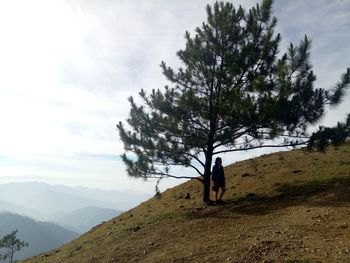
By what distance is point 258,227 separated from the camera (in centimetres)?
1491

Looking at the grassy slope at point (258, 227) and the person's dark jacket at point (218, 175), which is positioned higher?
the person's dark jacket at point (218, 175)

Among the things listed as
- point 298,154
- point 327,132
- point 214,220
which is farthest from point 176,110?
point 298,154

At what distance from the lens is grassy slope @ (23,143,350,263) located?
11883mm

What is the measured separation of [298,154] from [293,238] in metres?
22.1

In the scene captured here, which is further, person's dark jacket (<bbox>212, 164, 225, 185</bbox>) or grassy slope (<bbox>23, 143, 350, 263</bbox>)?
person's dark jacket (<bbox>212, 164, 225, 185</bbox>)

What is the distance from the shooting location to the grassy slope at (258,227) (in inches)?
468

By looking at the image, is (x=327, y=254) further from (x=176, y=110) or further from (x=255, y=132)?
(x=176, y=110)

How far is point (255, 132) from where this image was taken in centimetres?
2030

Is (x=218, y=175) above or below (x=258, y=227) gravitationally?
above

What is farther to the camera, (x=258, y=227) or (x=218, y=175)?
(x=218, y=175)

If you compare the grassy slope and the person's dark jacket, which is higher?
the person's dark jacket

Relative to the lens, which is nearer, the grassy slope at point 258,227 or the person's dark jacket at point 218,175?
the grassy slope at point 258,227

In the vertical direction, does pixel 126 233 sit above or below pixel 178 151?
below

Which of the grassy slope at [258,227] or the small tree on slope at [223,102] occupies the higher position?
the small tree on slope at [223,102]
